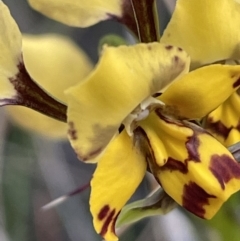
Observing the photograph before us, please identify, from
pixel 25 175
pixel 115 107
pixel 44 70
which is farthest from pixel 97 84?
pixel 25 175

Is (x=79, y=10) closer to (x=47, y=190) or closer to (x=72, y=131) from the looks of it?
(x=72, y=131)

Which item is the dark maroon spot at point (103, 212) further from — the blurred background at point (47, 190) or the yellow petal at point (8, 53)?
the blurred background at point (47, 190)

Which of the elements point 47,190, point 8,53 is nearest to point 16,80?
point 8,53

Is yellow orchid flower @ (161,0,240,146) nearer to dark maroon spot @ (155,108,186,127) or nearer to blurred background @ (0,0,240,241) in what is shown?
dark maroon spot @ (155,108,186,127)

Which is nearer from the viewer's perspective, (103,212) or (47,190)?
(103,212)

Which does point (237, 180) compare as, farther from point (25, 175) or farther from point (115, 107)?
point (25, 175)

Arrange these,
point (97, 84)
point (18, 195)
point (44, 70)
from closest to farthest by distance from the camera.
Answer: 1. point (97, 84)
2. point (44, 70)
3. point (18, 195)
